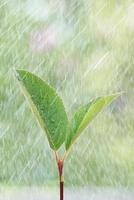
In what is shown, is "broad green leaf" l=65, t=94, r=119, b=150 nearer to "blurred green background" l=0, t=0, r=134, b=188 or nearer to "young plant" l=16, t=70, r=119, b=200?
"young plant" l=16, t=70, r=119, b=200

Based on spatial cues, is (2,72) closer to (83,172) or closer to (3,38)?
(3,38)

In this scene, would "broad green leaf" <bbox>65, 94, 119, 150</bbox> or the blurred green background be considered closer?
"broad green leaf" <bbox>65, 94, 119, 150</bbox>

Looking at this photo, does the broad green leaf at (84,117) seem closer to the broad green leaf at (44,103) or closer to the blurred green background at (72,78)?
the broad green leaf at (44,103)

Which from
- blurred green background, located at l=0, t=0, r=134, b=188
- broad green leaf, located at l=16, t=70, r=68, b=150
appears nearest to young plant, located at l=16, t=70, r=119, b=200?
broad green leaf, located at l=16, t=70, r=68, b=150

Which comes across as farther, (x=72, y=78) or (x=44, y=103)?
(x=72, y=78)

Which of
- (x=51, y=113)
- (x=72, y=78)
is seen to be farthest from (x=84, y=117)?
(x=72, y=78)

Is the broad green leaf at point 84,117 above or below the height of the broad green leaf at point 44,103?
below

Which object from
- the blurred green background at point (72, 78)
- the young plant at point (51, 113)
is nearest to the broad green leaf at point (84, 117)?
the young plant at point (51, 113)

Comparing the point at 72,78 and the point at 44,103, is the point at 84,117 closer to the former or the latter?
the point at 44,103
